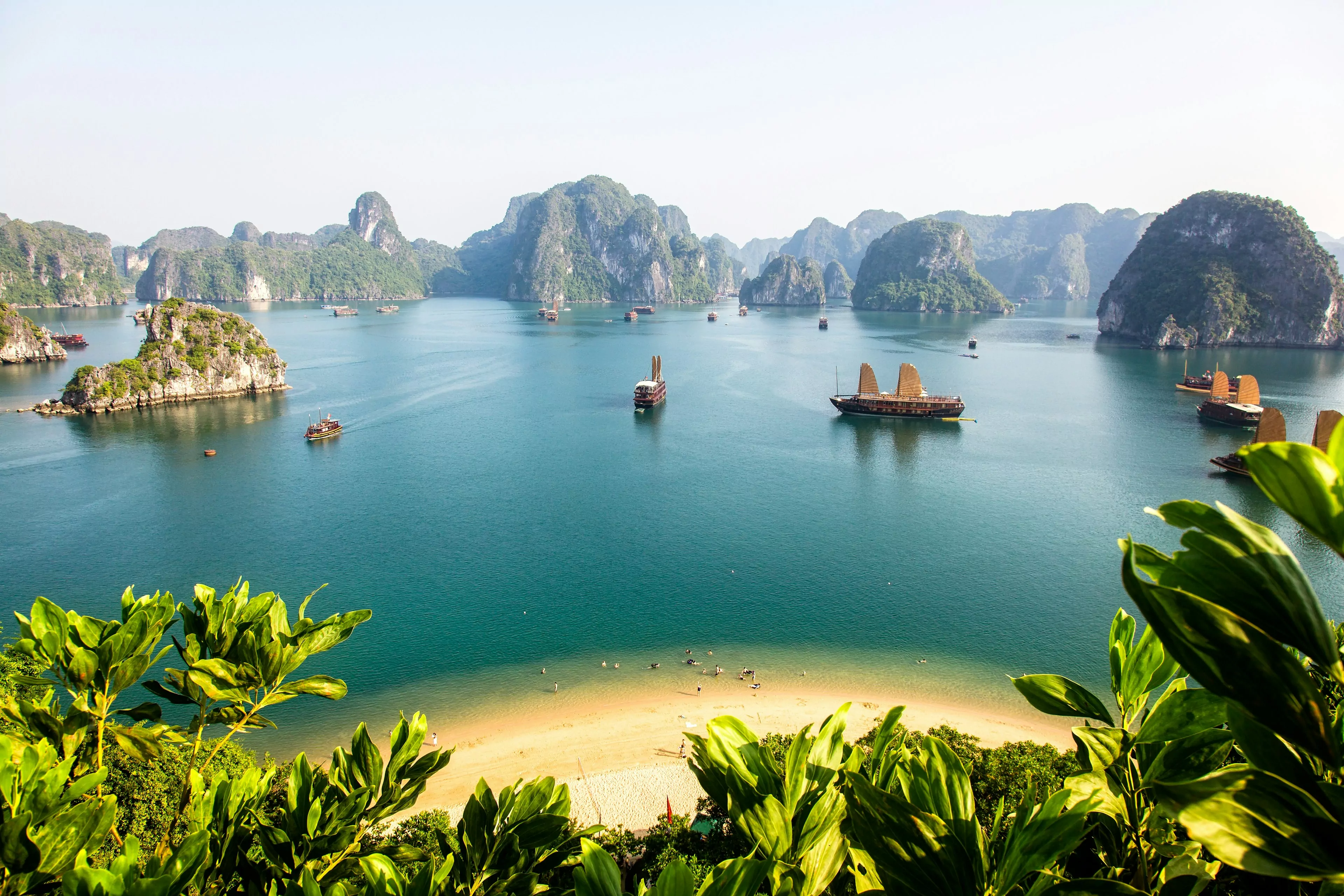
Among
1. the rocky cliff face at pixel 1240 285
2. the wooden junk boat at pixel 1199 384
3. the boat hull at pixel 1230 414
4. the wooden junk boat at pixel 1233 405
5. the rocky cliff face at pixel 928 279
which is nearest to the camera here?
the boat hull at pixel 1230 414

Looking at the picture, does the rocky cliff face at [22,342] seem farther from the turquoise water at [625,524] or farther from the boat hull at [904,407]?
the boat hull at [904,407]

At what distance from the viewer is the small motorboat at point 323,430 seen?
50.7 meters

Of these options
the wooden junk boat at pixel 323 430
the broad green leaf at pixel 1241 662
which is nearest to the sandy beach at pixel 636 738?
the broad green leaf at pixel 1241 662

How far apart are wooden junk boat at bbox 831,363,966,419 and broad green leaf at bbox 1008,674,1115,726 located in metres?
57.5

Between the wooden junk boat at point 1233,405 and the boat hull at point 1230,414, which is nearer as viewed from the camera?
the boat hull at point 1230,414

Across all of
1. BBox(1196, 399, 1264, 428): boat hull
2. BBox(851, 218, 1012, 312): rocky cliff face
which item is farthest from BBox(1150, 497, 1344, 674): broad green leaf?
BBox(851, 218, 1012, 312): rocky cliff face

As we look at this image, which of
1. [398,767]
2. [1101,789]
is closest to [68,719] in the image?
[398,767]

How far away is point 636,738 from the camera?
68.0 ft

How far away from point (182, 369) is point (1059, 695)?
75246mm

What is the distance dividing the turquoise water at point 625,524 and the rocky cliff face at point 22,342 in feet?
58.2

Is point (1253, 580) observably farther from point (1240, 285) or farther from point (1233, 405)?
point (1240, 285)

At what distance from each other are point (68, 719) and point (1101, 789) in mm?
5121

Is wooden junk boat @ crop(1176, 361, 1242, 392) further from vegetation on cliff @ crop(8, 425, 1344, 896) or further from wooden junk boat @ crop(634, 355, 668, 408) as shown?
vegetation on cliff @ crop(8, 425, 1344, 896)

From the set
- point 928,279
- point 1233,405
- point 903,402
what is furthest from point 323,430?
point 928,279
